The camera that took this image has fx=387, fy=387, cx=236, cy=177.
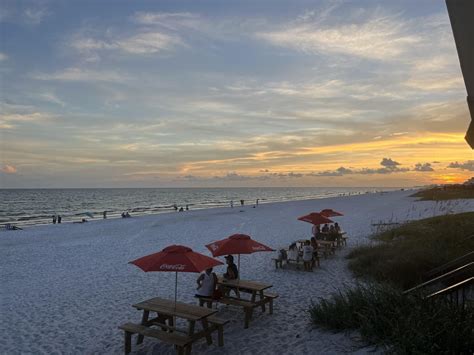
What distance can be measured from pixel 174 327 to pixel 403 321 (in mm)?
3931

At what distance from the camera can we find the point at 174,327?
7.13m

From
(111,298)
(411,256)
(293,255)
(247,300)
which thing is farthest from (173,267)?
(293,255)

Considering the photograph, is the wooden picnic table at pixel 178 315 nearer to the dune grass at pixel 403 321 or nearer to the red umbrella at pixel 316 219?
the dune grass at pixel 403 321

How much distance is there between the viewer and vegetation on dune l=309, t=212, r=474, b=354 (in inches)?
202

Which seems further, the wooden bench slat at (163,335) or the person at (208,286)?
the person at (208,286)

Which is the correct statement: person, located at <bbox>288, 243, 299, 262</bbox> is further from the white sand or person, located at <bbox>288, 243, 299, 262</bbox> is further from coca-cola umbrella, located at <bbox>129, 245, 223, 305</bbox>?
coca-cola umbrella, located at <bbox>129, 245, 223, 305</bbox>

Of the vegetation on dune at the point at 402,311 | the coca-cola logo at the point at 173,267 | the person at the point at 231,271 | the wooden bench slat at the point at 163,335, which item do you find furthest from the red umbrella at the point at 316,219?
the wooden bench slat at the point at 163,335

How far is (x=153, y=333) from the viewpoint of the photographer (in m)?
6.59

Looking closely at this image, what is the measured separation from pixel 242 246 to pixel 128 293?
3941mm

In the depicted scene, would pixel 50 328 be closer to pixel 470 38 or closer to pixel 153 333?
pixel 153 333

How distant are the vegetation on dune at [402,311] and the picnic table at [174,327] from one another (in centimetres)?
208

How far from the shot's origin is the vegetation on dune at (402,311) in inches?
202

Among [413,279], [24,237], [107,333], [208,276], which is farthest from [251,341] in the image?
[24,237]

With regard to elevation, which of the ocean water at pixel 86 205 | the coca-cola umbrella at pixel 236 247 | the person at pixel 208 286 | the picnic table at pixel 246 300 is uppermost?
the coca-cola umbrella at pixel 236 247
